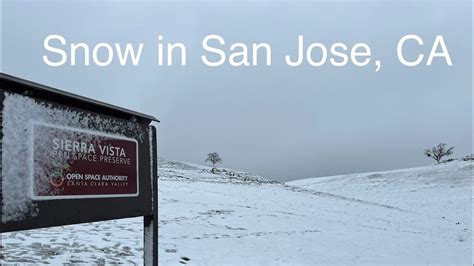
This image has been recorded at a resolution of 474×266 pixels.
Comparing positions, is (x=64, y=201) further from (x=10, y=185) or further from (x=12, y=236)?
(x=12, y=236)

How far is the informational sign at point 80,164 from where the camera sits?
3938mm

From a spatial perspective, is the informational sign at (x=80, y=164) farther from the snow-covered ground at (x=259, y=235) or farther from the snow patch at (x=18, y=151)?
the snow-covered ground at (x=259, y=235)

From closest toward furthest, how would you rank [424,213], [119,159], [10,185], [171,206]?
[10,185] → [119,159] → [171,206] → [424,213]

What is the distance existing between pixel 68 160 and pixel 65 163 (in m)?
0.05

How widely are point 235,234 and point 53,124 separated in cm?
903

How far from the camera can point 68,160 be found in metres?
4.20

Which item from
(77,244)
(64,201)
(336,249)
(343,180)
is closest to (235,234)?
(336,249)

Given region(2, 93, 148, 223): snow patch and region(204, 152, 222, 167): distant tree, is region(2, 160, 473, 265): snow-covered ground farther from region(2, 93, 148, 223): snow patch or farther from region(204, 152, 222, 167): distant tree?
region(204, 152, 222, 167): distant tree

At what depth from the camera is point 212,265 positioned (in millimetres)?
8688

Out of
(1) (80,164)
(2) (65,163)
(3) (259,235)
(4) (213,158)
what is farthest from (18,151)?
(4) (213,158)

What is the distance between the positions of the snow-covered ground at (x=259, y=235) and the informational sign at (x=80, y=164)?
3.66 metres

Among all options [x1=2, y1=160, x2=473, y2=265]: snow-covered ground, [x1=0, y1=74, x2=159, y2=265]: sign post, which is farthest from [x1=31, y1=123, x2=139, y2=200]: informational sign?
[x1=2, y1=160, x2=473, y2=265]: snow-covered ground

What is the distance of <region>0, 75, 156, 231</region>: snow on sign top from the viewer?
12.1ft

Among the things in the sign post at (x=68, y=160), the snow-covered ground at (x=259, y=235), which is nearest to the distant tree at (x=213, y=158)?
the snow-covered ground at (x=259, y=235)
